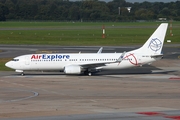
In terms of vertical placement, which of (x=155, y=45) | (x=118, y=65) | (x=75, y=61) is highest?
(x=155, y=45)

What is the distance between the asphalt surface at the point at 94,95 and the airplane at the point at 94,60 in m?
1.10

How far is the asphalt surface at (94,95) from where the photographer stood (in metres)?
33.7

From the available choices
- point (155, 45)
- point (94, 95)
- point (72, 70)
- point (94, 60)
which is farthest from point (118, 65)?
point (94, 95)

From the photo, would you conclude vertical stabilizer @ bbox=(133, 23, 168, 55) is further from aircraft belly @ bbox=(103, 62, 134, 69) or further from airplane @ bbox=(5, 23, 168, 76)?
aircraft belly @ bbox=(103, 62, 134, 69)

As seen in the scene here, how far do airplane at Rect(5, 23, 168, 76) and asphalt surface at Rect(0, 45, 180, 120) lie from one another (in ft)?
3.60

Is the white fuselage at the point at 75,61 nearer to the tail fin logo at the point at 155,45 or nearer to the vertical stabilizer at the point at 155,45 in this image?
the vertical stabilizer at the point at 155,45

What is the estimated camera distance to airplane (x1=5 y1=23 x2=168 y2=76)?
2328 inches

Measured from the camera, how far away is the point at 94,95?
43750 mm

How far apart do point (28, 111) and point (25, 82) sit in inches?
733

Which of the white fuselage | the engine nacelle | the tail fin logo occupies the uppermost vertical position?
the tail fin logo

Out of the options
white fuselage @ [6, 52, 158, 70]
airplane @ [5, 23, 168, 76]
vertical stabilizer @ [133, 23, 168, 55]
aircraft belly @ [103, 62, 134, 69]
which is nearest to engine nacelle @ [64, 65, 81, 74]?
airplane @ [5, 23, 168, 76]

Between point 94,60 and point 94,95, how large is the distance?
51.9ft

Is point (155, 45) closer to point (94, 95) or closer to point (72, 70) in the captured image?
point (72, 70)

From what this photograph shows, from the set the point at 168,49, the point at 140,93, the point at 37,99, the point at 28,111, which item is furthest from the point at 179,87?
the point at 168,49
